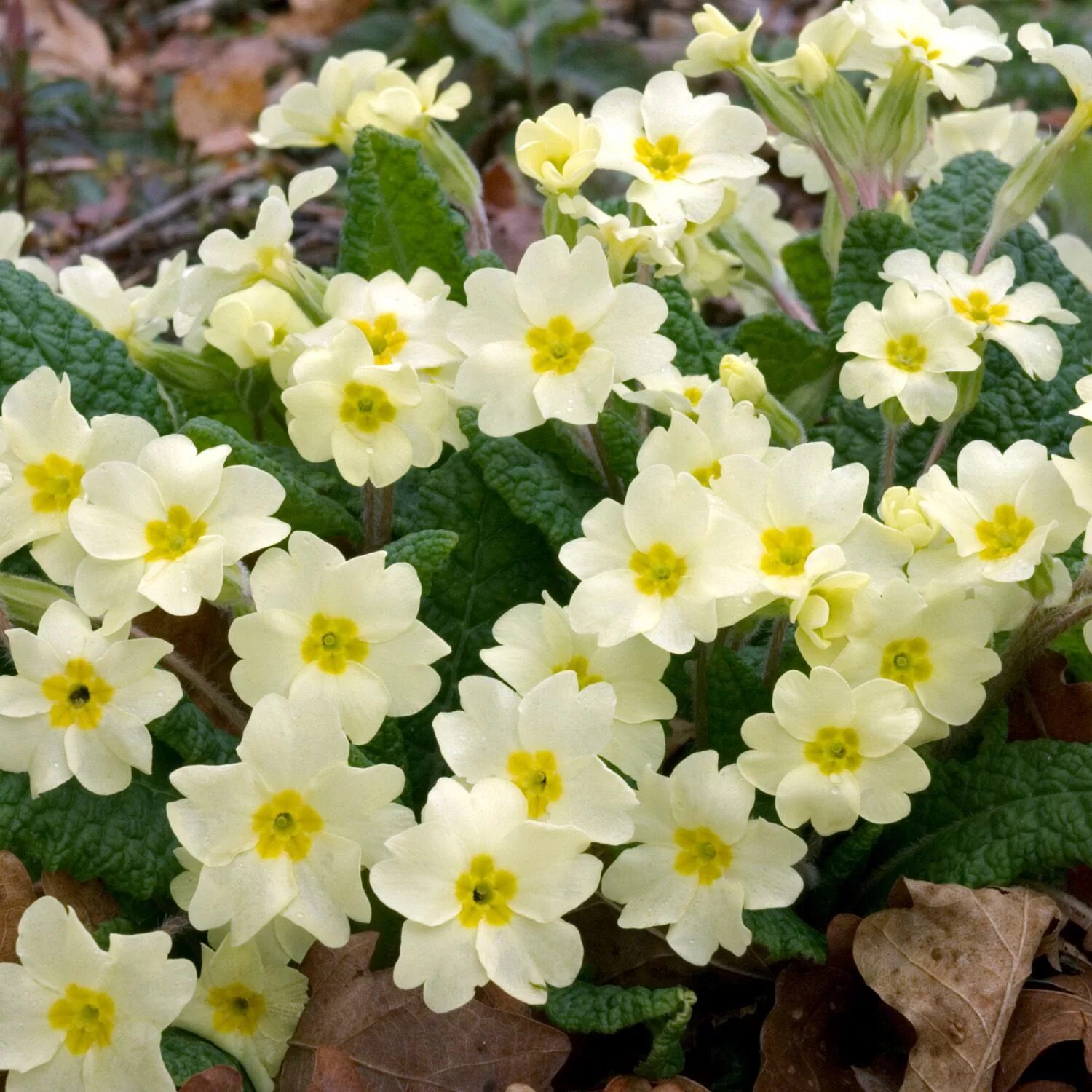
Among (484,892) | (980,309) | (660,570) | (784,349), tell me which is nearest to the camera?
(484,892)

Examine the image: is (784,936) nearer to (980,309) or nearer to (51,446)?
(980,309)

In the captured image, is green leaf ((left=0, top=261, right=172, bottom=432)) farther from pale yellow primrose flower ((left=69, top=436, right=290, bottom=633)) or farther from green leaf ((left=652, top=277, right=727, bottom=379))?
green leaf ((left=652, top=277, right=727, bottom=379))

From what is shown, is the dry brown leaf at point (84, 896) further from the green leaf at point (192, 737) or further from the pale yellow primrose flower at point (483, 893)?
the pale yellow primrose flower at point (483, 893)

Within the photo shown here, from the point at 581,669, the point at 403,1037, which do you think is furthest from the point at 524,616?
the point at 403,1037

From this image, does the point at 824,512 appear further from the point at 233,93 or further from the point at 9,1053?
the point at 233,93

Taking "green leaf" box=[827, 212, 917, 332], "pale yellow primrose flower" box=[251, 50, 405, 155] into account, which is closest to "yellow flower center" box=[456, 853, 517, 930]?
"green leaf" box=[827, 212, 917, 332]

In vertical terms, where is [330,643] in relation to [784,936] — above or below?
above
